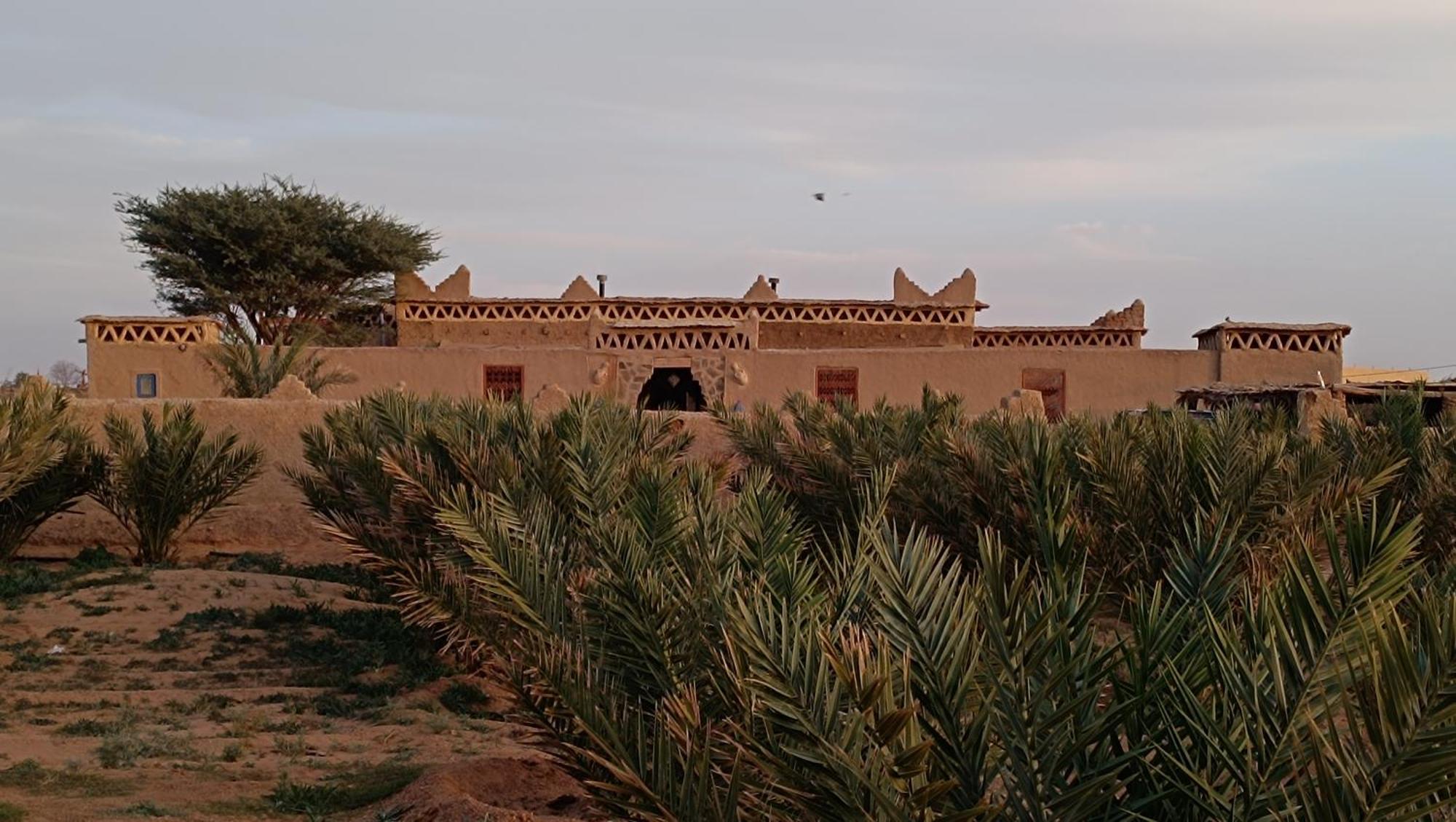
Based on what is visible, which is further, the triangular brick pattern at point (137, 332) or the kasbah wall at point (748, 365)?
the triangular brick pattern at point (137, 332)

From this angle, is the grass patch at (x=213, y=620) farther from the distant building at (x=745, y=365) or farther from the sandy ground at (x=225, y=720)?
the distant building at (x=745, y=365)

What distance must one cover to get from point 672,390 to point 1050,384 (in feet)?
21.8

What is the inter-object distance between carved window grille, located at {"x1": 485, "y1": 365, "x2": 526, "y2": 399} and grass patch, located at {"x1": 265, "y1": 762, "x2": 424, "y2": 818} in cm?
1642

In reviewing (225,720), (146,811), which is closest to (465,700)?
(225,720)

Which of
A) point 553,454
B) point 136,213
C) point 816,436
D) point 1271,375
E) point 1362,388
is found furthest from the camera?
point 136,213

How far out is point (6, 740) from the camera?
8.38m

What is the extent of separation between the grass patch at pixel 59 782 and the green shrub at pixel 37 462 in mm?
4672

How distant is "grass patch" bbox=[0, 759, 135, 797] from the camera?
24.0 ft

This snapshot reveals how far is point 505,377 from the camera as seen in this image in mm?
24203

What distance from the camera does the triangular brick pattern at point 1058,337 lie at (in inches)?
1038

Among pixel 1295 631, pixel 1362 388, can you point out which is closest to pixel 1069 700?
pixel 1295 631

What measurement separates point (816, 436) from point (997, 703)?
29.1 feet

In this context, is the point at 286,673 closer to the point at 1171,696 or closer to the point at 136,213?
the point at 1171,696

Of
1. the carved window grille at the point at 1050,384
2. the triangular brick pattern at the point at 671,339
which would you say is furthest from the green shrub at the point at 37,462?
the carved window grille at the point at 1050,384
